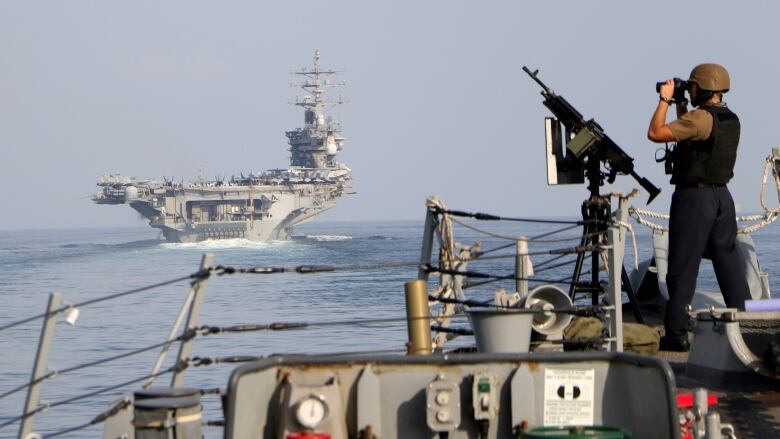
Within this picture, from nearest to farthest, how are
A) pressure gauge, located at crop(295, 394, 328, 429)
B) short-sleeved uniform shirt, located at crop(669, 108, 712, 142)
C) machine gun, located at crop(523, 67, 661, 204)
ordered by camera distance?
pressure gauge, located at crop(295, 394, 328, 429), short-sleeved uniform shirt, located at crop(669, 108, 712, 142), machine gun, located at crop(523, 67, 661, 204)

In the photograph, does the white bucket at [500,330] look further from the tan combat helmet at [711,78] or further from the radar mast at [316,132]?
the radar mast at [316,132]

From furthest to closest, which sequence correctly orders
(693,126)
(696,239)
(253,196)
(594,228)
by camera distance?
(253,196)
(594,228)
(696,239)
(693,126)

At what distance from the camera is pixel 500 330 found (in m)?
6.60

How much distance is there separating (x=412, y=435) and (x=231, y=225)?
126967mm

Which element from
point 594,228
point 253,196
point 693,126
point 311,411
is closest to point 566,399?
point 311,411

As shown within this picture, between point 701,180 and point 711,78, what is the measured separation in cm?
57

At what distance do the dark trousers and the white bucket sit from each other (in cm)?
167

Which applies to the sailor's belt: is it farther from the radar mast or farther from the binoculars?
the radar mast

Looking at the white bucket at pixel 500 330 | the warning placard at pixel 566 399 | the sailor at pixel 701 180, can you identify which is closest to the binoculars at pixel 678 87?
the sailor at pixel 701 180

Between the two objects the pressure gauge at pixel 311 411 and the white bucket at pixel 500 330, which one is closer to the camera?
the pressure gauge at pixel 311 411

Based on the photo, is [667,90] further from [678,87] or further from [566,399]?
[566,399]

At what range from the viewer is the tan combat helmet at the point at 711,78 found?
7.88 metres

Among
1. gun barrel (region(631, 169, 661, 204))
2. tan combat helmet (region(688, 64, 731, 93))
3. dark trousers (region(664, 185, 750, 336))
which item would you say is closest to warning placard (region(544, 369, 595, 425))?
dark trousers (region(664, 185, 750, 336))

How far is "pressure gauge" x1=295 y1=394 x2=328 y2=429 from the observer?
4309mm
